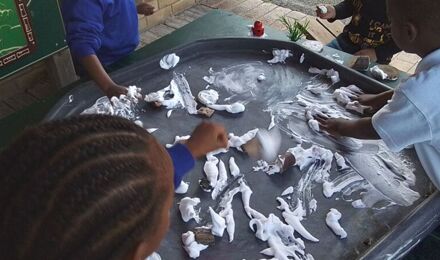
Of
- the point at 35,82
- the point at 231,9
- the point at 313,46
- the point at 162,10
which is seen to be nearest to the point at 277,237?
the point at 313,46

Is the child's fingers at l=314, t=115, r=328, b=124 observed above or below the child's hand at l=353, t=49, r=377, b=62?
above

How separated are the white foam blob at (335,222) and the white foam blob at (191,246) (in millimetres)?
255

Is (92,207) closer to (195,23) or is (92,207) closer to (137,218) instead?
(137,218)

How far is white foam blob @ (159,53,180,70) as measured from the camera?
1.37 metres

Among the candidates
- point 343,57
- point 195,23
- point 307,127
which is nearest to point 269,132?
point 307,127

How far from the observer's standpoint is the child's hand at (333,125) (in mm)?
1095

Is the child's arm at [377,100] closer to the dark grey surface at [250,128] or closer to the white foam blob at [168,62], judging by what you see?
the dark grey surface at [250,128]

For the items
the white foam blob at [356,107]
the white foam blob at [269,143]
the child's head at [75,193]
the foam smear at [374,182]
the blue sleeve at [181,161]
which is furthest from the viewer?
the white foam blob at [356,107]

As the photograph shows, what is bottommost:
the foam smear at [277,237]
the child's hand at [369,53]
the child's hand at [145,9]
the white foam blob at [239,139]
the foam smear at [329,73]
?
the child's hand at [369,53]

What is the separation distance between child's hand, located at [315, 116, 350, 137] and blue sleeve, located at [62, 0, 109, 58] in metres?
0.65

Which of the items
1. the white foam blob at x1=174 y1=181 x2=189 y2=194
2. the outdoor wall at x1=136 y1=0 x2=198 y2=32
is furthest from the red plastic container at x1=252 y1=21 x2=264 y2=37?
the outdoor wall at x1=136 y1=0 x2=198 y2=32

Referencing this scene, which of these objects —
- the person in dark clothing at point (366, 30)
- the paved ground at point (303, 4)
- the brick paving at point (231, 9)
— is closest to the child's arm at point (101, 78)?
the person in dark clothing at point (366, 30)

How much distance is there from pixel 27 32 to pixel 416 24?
50.7 inches

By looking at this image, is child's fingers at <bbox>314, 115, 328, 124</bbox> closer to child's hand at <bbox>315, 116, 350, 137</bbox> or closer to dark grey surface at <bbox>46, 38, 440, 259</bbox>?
child's hand at <bbox>315, 116, 350, 137</bbox>
